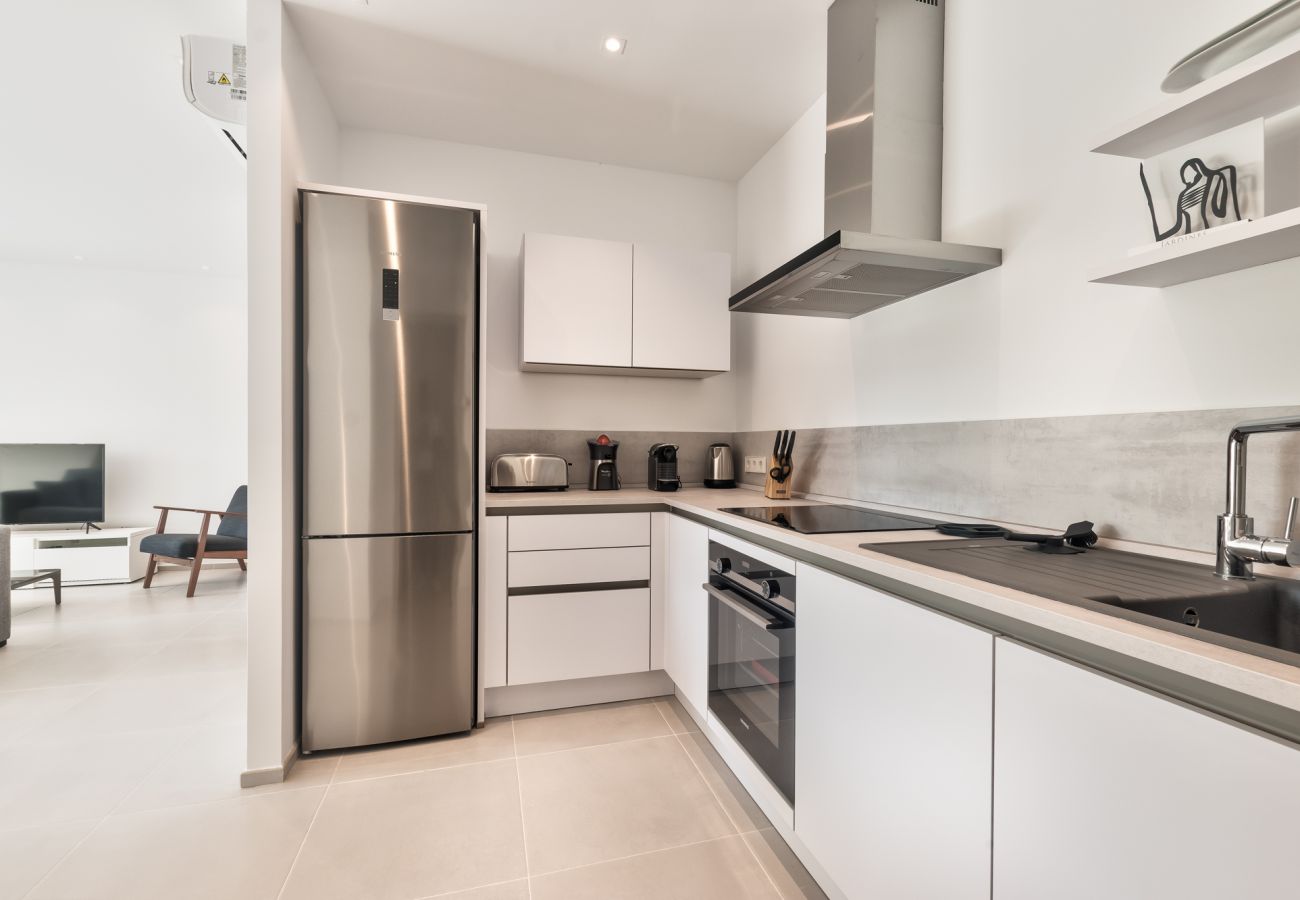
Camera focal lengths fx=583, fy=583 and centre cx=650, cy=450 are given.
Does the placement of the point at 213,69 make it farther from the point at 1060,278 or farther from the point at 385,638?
the point at 1060,278

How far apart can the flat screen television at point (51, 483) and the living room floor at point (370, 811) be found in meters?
3.09

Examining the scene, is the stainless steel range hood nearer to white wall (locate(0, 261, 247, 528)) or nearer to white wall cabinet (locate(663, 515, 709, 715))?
white wall cabinet (locate(663, 515, 709, 715))

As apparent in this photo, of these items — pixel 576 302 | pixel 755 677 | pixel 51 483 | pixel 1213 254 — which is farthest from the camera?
pixel 51 483

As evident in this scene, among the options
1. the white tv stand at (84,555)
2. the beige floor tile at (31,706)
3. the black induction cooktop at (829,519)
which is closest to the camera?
the black induction cooktop at (829,519)

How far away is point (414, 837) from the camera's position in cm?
168

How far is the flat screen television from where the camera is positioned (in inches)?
195

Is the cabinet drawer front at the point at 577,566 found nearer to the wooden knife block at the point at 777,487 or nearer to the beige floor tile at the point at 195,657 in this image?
the wooden knife block at the point at 777,487

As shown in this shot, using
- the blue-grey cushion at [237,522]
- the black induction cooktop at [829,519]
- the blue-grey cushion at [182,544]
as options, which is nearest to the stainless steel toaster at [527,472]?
the black induction cooktop at [829,519]

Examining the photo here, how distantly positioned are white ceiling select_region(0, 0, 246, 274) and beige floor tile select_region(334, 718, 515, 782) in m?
2.66

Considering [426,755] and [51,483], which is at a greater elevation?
[51,483]

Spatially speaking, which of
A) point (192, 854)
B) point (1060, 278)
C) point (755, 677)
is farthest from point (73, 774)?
point (1060, 278)

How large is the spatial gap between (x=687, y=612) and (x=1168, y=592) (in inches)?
60.6

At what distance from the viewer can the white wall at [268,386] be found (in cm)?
192

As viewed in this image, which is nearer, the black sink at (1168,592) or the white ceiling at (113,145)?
the black sink at (1168,592)
